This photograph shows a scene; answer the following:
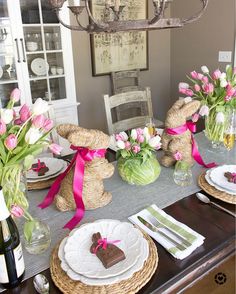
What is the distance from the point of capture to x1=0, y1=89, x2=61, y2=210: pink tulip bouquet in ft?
2.29

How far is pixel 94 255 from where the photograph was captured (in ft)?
2.44

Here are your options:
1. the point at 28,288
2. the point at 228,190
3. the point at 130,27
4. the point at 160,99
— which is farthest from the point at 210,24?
the point at 28,288

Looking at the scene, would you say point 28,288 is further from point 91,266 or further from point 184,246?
point 184,246

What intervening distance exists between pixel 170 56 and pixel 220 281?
281 cm

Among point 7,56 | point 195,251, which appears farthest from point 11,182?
point 7,56

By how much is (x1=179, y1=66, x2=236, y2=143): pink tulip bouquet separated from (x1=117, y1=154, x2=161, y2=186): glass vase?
0.35 metres

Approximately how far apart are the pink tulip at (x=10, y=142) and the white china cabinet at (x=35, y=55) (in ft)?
5.70

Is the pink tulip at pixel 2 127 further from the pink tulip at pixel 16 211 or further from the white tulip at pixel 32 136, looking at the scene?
the pink tulip at pixel 16 211

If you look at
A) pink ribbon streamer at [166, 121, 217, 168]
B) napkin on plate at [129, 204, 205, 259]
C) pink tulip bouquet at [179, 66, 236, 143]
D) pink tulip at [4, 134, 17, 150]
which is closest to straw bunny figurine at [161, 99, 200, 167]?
pink ribbon streamer at [166, 121, 217, 168]

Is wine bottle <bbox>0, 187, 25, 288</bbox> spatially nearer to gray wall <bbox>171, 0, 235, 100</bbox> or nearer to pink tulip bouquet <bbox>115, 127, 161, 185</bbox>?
pink tulip bouquet <bbox>115, 127, 161, 185</bbox>

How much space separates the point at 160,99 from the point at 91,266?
287 centimetres

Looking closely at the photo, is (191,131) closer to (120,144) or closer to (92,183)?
(120,144)

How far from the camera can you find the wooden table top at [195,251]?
2.29 ft

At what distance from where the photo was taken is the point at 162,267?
74 centimetres
